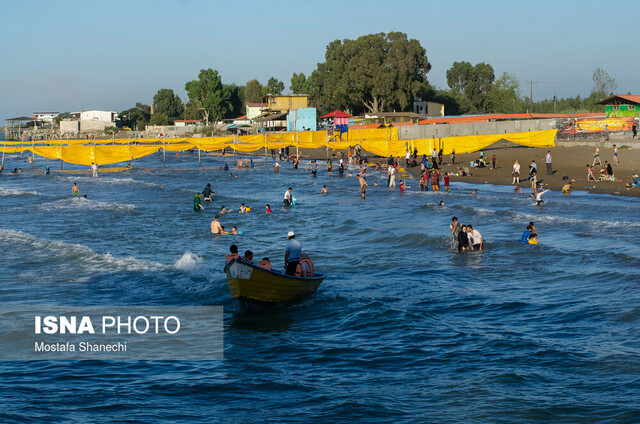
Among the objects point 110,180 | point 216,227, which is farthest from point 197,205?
point 110,180

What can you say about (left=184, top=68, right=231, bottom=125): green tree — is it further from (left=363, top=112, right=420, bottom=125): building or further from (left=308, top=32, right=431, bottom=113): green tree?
(left=363, top=112, right=420, bottom=125): building

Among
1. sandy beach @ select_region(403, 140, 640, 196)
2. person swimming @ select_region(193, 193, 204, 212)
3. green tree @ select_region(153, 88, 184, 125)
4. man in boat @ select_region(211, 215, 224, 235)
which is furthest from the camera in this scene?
green tree @ select_region(153, 88, 184, 125)

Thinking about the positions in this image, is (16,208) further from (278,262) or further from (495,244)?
(495,244)

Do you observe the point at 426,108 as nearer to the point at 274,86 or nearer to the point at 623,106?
the point at 623,106

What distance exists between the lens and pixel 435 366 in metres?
11.8

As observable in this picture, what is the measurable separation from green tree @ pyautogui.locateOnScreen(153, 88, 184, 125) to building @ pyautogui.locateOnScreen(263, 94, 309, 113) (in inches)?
2064

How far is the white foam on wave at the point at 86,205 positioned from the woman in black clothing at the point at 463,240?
19.9 m

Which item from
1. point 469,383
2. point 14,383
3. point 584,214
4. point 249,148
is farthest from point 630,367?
point 249,148

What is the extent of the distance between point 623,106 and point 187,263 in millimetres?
48768

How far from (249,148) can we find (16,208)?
24.2 m

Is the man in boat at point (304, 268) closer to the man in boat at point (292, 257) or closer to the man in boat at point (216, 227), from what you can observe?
the man in boat at point (292, 257)

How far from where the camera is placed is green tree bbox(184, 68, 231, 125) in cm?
13225

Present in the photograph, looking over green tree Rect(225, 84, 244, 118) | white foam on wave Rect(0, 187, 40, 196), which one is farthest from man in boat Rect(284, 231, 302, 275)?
green tree Rect(225, 84, 244, 118)

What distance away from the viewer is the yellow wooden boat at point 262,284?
14.2 meters
